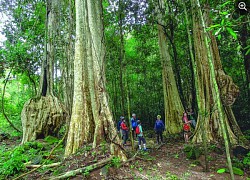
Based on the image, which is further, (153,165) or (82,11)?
(82,11)

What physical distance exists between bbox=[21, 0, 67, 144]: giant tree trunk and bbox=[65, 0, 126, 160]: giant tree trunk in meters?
3.13

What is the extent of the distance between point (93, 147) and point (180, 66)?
11.3 m

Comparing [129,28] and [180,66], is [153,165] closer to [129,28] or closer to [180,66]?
[129,28]

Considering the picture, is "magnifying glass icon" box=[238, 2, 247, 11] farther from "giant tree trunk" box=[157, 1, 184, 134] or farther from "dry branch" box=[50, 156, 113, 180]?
→ "giant tree trunk" box=[157, 1, 184, 134]

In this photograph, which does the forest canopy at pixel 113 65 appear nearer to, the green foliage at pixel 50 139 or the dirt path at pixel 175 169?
the green foliage at pixel 50 139

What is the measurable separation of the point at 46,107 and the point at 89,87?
384 centimetres

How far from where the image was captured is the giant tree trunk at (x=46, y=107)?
8.78 meters

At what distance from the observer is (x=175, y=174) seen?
4.93 metres

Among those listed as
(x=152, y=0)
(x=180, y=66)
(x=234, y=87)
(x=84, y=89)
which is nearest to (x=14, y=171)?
(x=84, y=89)

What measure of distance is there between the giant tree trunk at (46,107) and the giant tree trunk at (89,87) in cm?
313

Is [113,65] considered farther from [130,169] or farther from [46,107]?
[130,169]

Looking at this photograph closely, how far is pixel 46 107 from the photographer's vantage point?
8.99 meters

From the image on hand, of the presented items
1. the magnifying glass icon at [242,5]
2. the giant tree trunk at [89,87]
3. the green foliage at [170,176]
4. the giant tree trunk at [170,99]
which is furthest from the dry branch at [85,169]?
the giant tree trunk at [170,99]

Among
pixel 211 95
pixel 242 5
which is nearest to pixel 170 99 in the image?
pixel 211 95
